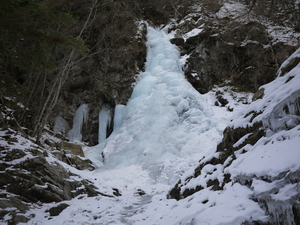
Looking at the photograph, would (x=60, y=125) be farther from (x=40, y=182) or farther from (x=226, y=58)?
(x=226, y=58)

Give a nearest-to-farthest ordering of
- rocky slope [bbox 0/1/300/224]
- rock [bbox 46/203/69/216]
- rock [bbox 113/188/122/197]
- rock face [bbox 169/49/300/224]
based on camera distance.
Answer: rock face [bbox 169/49/300/224] < rocky slope [bbox 0/1/300/224] < rock [bbox 46/203/69/216] < rock [bbox 113/188/122/197]

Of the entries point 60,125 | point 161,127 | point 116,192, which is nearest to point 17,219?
point 116,192

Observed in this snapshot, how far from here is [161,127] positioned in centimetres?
1148

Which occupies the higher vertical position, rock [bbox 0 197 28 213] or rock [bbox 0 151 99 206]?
rock [bbox 0 151 99 206]

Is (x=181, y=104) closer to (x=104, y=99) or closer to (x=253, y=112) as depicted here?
(x=104, y=99)

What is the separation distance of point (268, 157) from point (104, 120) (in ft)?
41.7

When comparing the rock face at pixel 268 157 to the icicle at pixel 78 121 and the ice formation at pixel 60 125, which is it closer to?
the icicle at pixel 78 121

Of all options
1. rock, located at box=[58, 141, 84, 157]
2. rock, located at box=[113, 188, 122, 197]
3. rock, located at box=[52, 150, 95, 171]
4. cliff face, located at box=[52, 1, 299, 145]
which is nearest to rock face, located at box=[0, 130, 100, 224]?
rock, located at box=[113, 188, 122, 197]

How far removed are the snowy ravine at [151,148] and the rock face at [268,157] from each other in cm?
50

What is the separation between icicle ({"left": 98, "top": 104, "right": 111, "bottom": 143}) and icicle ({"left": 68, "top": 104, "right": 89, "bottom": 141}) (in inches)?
42.1

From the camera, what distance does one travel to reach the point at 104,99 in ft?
51.3

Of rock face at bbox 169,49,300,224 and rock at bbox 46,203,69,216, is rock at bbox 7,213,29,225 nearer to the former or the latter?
rock at bbox 46,203,69,216

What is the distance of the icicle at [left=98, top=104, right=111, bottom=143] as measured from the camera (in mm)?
13889

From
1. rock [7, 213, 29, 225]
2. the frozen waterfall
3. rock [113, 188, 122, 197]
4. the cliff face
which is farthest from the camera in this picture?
the cliff face
